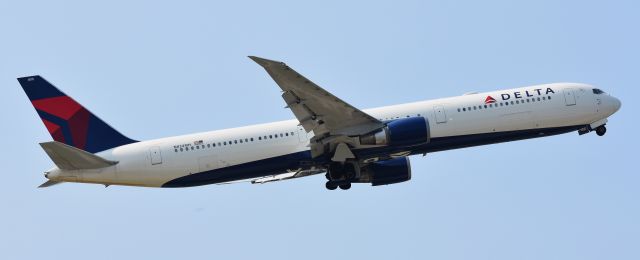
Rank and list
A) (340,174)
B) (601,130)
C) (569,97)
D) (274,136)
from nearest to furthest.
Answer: (274,136), (340,174), (569,97), (601,130)

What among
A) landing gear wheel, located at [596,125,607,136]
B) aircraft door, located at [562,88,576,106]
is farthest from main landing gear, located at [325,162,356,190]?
landing gear wheel, located at [596,125,607,136]

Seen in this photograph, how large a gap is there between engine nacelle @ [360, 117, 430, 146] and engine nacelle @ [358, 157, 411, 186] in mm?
5741

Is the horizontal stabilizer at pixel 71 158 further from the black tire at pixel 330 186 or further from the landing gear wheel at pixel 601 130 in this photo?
the landing gear wheel at pixel 601 130

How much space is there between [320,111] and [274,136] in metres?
2.83

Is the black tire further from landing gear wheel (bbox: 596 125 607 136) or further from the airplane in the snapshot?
landing gear wheel (bbox: 596 125 607 136)

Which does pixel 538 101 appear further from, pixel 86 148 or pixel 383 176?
pixel 86 148

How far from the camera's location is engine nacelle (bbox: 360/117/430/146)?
49.8 meters

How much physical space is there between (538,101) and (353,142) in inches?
375

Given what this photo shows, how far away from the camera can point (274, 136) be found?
51.4 m

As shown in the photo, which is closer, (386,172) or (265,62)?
(265,62)

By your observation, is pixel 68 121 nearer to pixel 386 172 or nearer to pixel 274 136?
pixel 274 136

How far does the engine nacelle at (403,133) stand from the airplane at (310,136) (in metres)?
0.05

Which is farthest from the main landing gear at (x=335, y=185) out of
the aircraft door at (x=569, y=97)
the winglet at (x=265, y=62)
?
the aircraft door at (x=569, y=97)

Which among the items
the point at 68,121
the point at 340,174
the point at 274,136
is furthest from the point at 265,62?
the point at 68,121
